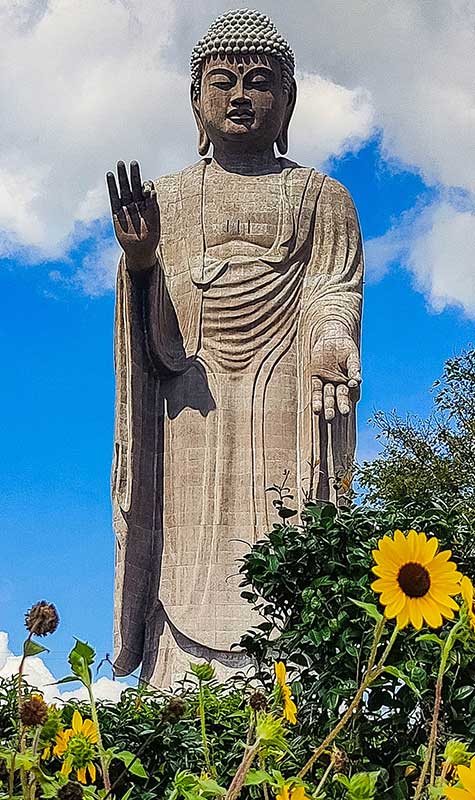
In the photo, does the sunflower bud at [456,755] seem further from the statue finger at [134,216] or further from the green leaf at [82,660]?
the statue finger at [134,216]

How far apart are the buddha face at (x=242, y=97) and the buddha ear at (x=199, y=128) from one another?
0.74 ft

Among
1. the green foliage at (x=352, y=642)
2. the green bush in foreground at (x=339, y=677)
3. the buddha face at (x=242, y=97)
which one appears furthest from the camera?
the buddha face at (x=242, y=97)

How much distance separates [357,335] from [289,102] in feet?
7.41

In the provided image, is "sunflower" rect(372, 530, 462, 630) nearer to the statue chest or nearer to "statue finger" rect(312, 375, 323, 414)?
"statue finger" rect(312, 375, 323, 414)

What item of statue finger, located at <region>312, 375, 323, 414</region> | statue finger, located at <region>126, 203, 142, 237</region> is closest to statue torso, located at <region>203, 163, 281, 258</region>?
statue finger, located at <region>126, 203, 142, 237</region>

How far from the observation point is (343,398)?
10.1 metres

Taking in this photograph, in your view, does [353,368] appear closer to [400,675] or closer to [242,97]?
[242,97]

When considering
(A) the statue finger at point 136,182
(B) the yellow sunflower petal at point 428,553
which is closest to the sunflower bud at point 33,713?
(B) the yellow sunflower petal at point 428,553

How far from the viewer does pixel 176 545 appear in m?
10.5

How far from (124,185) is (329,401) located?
220 centimetres

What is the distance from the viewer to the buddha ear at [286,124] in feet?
37.8

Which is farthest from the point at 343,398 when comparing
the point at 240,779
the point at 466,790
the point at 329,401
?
the point at 466,790

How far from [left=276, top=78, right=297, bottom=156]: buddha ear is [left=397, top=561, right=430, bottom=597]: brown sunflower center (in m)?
9.63

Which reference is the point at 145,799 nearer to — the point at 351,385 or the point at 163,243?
the point at 351,385
